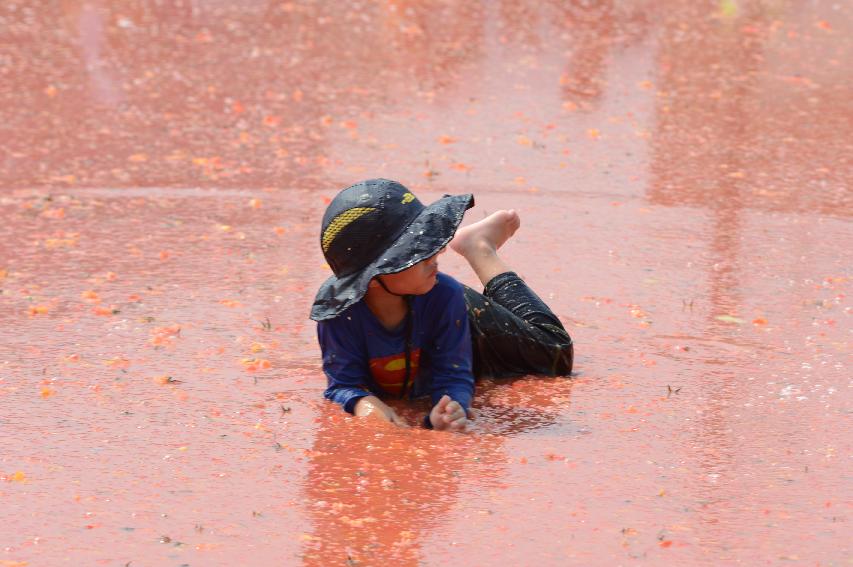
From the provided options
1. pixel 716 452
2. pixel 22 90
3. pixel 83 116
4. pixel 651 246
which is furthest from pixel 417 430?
pixel 22 90

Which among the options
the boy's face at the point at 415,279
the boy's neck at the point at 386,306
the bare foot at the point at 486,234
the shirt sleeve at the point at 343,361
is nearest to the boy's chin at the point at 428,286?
the boy's face at the point at 415,279

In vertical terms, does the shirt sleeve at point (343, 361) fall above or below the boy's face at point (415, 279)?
below

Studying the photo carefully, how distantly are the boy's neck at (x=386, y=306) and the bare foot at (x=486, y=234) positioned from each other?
2.37 ft

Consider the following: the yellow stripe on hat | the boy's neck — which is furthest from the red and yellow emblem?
the yellow stripe on hat

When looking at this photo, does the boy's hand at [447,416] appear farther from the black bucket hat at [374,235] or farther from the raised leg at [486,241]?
the raised leg at [486,241]

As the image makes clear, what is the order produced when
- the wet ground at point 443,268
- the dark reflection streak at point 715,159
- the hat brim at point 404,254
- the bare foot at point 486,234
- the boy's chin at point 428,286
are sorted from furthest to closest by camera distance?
the bare foot at point 486,234 → the boy's chin at point 428,286 → the hat brim at point 404,254 → the dark reflection streak at point 715,159 → the wet ground at point 443,268

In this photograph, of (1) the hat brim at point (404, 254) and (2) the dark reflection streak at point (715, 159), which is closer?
(2) the dark reflection streak at point (715, 159)

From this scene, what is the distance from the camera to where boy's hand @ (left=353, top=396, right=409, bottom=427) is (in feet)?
13.1

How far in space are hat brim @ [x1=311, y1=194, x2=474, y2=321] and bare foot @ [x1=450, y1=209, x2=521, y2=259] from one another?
0.81m

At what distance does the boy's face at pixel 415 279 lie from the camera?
12.8ft

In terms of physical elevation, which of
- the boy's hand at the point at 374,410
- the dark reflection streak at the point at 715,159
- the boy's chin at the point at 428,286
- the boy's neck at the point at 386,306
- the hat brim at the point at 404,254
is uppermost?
the hat brim at the point at 404,254

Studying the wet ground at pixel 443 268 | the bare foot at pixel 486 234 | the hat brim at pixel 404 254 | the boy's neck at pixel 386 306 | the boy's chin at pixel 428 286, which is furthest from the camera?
the bare foot at pixel 486 234

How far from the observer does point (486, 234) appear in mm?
4801

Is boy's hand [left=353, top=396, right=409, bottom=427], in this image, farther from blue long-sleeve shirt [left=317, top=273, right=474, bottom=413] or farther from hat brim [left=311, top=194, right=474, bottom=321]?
hat brim [left=311, top=194, right=474, bottom=321]
